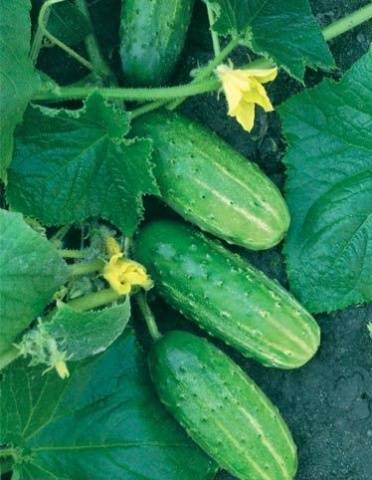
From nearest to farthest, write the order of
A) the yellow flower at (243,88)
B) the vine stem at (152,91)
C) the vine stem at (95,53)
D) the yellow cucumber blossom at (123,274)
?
the yellow flower at (243,88)
the vine stem at (152,91)
the yellow cucumber blossom at (123,274)
the vine stem at (95,53)

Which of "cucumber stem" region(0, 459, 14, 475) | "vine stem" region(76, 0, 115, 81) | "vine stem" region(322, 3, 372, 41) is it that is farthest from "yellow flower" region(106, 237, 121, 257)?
"vine stem" region(322, 3, 372, 41)

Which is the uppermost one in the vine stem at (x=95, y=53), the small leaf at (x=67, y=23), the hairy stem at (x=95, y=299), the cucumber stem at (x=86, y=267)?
the small leaf at (x=67, y=23)

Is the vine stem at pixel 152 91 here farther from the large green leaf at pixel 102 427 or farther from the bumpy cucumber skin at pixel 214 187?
the large green leaf at pixel 102 427

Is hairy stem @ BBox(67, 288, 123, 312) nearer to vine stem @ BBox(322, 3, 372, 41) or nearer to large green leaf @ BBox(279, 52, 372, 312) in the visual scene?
large green leaf @ BBox(279, 52, 372, 312)

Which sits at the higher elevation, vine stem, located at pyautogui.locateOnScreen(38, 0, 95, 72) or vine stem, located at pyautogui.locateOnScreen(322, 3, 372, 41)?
vine stem, located at pyautogui.locateOnScreen(322, 3, 372, 41)

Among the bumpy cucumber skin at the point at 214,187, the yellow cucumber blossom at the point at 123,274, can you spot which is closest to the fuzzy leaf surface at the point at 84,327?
the yellow cucumber blossom at the point at 123,274
